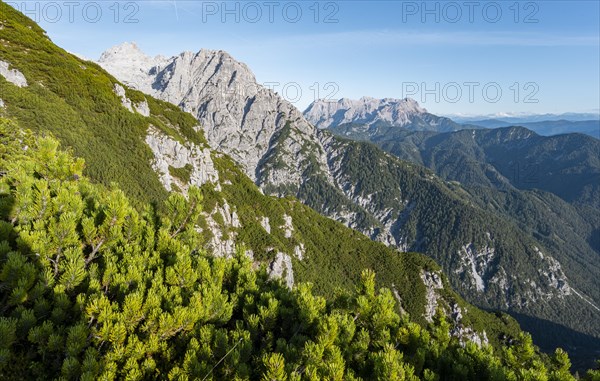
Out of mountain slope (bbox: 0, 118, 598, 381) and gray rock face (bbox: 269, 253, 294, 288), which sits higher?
mountain slope (bbox: 0, 118, 598, 381)

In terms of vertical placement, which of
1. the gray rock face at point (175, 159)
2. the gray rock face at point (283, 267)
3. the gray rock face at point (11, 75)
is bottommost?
the gray rock face at point (283, 267)

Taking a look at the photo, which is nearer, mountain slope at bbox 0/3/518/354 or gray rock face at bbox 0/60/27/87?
gray rock face at bbox 0/60/27/87

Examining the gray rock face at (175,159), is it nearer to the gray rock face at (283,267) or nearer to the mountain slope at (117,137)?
the mountain slope at (117,137)

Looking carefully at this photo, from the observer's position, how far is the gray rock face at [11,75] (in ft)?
354

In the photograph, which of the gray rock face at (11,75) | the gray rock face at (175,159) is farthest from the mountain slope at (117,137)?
the gray rock face at (11,75)

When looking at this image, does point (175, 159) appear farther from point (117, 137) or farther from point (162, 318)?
point (162, 318)

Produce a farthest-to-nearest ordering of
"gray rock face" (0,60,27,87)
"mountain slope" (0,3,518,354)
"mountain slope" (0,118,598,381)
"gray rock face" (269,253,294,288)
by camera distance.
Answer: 1. "gray rock face" (269,253,294,288)
2. "mountain slope" (0,3,518,354)
3. "gray rock face" (0,60,27,87)
4. "mountain slope" (0,118,598,381)

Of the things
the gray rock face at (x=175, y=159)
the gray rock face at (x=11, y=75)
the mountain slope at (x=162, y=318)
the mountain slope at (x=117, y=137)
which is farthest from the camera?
the gray rock face at (x=175, y=159)

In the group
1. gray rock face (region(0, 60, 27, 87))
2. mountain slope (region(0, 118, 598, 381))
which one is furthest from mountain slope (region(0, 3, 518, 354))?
mountain slope (region(0, 118, 598, 381))

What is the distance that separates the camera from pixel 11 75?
11038 centimetres

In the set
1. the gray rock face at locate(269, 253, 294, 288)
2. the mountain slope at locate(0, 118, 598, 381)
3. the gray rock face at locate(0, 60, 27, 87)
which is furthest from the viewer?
the gray rock face at locate(269, 253, 294, 288)

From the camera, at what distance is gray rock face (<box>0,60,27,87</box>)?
4252 inches

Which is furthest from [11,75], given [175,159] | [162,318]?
[162,318]

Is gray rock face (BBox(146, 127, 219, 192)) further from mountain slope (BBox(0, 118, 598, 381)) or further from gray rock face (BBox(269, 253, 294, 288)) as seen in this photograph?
mountain slope (BBox(0, 118, 598, 381))
